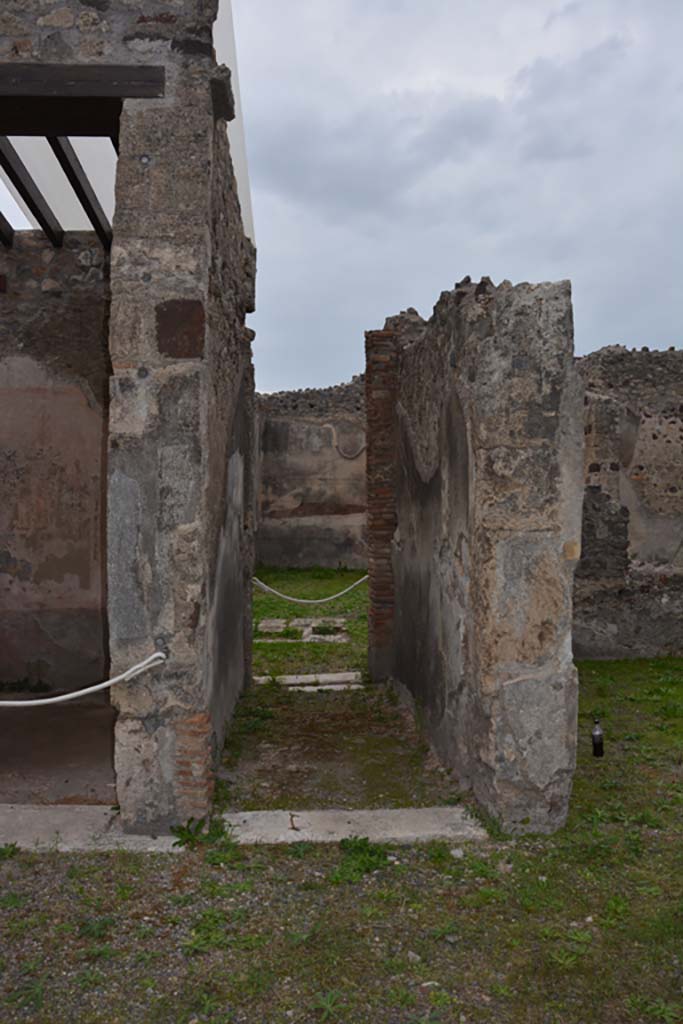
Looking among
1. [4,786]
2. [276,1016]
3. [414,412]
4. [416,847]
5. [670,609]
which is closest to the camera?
[276,1016]

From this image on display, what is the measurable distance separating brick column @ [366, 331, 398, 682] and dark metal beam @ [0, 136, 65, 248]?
2581 mm

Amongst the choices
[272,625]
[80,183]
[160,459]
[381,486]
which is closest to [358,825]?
[160,459]

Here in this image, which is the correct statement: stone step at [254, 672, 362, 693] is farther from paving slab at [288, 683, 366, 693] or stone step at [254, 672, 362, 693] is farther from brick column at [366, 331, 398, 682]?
brick column at [366, 331, 398, 682]

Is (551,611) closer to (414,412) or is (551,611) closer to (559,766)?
(559,766)

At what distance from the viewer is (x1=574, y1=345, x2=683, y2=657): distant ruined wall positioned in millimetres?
7730

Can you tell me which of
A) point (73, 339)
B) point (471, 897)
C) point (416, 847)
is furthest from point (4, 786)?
point (73, 339)

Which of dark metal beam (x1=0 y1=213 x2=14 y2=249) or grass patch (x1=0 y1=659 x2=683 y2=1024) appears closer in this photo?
grass patch (x1=0 y1=659 x2=683 y2=1024)

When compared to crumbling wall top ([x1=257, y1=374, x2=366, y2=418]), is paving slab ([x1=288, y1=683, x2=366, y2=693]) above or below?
below

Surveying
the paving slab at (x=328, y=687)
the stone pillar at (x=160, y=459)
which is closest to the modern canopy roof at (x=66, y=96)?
the stone pillar at (x=160, y=459)

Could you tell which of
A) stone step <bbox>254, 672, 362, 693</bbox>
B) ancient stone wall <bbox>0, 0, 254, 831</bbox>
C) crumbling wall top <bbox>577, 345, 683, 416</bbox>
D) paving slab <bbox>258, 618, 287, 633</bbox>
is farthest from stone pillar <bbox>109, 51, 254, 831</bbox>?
crumbling wall top <bbox>577, 345, 683, 416</bbox>

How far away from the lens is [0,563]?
21.4ft

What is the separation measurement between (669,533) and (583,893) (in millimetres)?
12202

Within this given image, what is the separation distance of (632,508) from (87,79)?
41.1ft

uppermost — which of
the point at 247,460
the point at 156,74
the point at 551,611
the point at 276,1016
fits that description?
the point at 156,74
